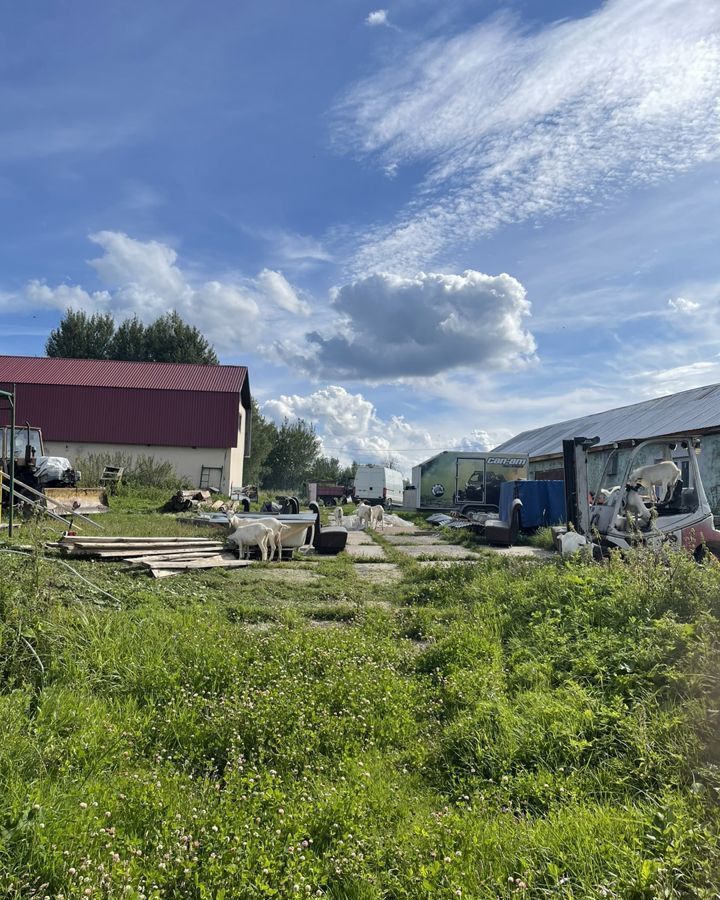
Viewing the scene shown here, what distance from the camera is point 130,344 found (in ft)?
178

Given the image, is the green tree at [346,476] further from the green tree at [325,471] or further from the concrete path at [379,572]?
the concrete path at [379,572]

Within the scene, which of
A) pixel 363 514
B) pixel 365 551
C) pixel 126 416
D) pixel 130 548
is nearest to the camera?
pixel 130 548

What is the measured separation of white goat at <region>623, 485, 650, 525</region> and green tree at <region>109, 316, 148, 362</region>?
167 feet

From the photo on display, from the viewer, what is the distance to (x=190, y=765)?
3.34 m

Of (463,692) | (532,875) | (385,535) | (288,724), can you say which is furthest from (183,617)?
(385,535)

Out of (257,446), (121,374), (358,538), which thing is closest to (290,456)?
(257,446)

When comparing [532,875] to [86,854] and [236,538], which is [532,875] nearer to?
[86,854]

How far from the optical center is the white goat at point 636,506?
9.74 metres

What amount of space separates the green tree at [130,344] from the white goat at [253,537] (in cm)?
4738

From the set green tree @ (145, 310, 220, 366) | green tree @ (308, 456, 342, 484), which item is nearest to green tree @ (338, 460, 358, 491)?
green tree @ (308, 456, 342, 484)

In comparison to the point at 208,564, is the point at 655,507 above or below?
above

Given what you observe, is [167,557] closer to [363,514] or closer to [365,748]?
[365,748]

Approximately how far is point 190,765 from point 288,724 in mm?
569

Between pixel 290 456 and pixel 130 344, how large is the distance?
18.6 meters
